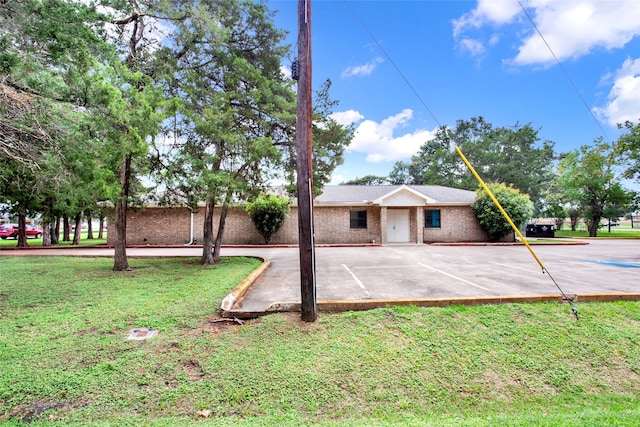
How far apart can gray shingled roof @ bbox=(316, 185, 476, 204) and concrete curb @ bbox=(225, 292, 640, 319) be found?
12640 millimetres

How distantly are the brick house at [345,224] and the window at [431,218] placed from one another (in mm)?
66

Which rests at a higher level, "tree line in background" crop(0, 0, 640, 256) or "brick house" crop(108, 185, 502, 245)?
"tree line in background" crop(0, 0, 640, 256)

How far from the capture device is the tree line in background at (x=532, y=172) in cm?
2630

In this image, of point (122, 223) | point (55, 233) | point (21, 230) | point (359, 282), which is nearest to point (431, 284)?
point (359, 282)

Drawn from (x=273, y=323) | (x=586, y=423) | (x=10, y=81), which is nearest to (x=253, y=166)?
(x=10, y=81)

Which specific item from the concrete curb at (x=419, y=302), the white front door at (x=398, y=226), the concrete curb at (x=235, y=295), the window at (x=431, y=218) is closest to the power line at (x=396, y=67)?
the concrete curb at (x=419, y=302)

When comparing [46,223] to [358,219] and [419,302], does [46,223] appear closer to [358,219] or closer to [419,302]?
[358,219]

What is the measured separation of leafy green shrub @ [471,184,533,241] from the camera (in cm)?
1712

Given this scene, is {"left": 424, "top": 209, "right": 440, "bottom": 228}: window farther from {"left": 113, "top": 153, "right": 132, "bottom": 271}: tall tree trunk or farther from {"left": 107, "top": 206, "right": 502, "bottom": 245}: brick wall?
{"left": 113, "top": 153, "right": 132, "bottom": 271}: tall tree trunk

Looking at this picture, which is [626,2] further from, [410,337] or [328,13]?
[410,337]

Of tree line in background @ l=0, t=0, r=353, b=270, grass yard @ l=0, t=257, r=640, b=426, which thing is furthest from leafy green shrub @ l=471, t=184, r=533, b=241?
grass yard @ l=0, t=257, r=640, b=426

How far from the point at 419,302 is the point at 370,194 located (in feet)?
49.9

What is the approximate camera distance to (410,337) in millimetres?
3900

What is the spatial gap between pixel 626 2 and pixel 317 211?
1452cm
